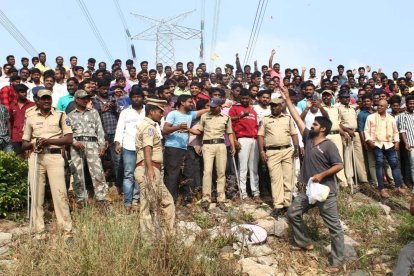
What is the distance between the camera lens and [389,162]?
909 cm

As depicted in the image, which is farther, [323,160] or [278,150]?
[278,150]

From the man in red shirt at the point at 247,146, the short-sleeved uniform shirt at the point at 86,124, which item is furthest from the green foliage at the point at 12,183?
the man in red shirt at the point at 247,146

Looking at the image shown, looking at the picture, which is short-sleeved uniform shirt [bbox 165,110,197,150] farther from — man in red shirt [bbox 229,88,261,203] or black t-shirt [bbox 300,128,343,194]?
black t-shirt [bbox 300,128,343,194]

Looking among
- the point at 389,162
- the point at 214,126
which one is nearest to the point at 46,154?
the point at 214,126

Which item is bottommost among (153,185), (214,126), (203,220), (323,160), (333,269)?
(333,269)

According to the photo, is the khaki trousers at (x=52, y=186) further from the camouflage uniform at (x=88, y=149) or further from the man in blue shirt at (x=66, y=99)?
the man in blue shirt at (x=66, y=99)

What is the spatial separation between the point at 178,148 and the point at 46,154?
229cm

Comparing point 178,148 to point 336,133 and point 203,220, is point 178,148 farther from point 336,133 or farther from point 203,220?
point 336,133

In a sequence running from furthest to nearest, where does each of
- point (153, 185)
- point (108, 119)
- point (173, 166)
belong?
point (108, 119), point (173, 166), point (153, 185)

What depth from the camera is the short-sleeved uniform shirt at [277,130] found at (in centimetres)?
770

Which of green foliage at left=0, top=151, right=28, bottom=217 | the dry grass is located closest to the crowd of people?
the dry grass

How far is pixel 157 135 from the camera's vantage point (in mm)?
6230

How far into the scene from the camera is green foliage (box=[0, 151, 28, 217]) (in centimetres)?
679

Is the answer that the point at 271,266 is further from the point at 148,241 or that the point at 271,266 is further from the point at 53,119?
the point at 53,119
